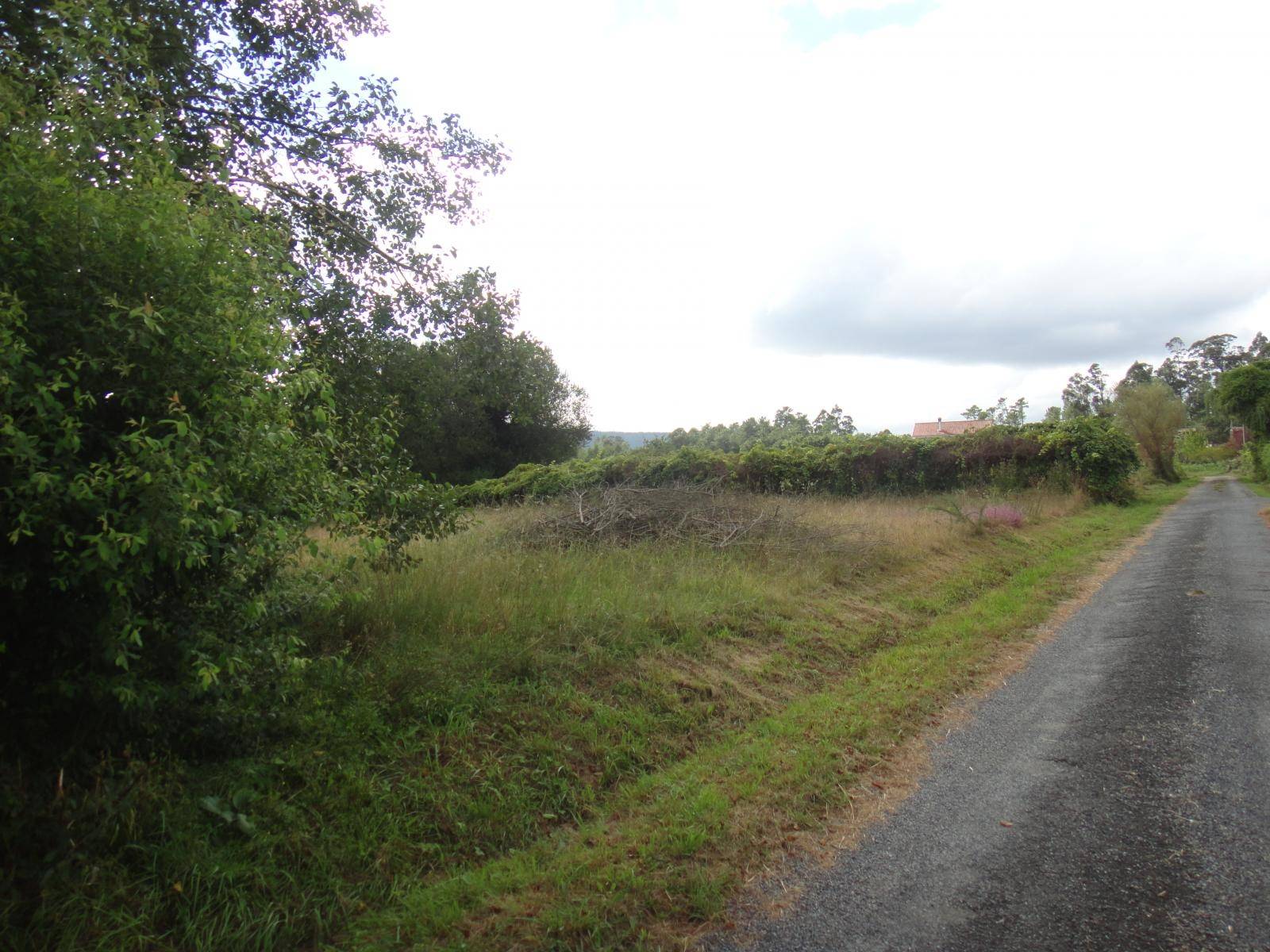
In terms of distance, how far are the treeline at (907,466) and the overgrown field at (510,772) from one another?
1518 centimetres

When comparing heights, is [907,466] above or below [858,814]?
above

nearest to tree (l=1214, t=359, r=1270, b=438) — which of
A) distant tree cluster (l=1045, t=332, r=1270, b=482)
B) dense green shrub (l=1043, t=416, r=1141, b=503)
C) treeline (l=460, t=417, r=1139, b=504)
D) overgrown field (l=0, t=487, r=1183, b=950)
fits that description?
distant tree cluster (l=1045, t=332, r=1270, b=482)

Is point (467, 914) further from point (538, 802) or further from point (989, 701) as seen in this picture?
point (989, 701)

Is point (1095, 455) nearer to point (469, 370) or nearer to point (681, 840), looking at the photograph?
point (469, 370)

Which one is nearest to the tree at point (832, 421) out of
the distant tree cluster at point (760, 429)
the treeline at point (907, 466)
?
the distant tree cluster at point (760, 429)

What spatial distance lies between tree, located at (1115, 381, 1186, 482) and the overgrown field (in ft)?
140

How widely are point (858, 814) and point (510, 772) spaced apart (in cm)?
211

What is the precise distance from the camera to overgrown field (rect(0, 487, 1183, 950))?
3309 mm

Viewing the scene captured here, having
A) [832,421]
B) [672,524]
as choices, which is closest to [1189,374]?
[832,421]

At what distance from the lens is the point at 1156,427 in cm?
4312

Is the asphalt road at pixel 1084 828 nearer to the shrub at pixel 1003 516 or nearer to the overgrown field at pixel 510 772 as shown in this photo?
the overgrown field at pixel 510 772

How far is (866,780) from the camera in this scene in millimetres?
4781

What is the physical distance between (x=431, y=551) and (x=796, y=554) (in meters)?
5.11

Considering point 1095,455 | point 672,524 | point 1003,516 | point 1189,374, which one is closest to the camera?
point 672,524
